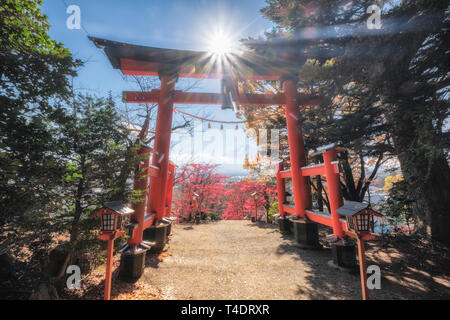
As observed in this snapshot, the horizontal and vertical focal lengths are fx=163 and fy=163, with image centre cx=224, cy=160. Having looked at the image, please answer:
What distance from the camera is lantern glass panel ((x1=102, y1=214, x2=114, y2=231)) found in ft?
7.71

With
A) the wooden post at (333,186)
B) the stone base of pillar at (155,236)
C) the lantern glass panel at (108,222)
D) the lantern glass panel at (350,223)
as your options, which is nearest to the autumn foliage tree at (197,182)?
the stone base of pillar at (155,236)

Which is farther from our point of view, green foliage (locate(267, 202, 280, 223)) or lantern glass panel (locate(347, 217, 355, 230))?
green foliage (locate(267, 202, 280, 223))

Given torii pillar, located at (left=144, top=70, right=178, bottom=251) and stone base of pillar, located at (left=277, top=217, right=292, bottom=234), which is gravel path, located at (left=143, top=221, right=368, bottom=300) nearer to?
torii pillar, located at (left=144, top=70, right=178, bottom=251)

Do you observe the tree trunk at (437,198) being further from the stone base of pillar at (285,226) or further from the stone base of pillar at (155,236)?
the stone base of pillar at (155,236)

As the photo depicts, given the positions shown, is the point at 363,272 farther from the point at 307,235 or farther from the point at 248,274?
the point at 307,235

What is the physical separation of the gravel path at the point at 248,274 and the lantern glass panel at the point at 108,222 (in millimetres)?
1401

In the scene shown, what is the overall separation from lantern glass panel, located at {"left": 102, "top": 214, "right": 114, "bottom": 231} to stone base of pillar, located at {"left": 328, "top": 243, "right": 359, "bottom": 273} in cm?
428

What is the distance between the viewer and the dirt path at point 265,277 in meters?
2.63

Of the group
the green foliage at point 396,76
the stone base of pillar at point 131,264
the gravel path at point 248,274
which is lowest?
the gravel path at point 248,274

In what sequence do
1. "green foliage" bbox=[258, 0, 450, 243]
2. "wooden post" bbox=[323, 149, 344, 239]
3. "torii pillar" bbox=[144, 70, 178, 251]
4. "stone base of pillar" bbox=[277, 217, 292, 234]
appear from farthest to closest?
"stone base of pillar" bbox=[277, 217, 292, 234], "torii pillar" bbox=[144, 70, 178, 251], "wooden post" bbox=[323, 149, 344, 239], "green foliage" bbox=[258, 0, 450, 243]

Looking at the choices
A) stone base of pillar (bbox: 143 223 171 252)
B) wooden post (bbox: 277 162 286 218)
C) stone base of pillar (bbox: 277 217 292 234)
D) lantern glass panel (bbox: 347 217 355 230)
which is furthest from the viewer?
wooden post (bbox: 277 162 286 218)

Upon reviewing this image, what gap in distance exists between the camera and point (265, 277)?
3176 mm

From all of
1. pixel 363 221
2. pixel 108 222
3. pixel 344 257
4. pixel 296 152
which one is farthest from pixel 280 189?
pixel 108 222

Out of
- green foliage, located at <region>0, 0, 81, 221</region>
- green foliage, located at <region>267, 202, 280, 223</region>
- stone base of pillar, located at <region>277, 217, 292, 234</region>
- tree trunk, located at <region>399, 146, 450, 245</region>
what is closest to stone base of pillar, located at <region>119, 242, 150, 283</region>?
green foliage, located at <region>0, 0, 81, 221</region>
